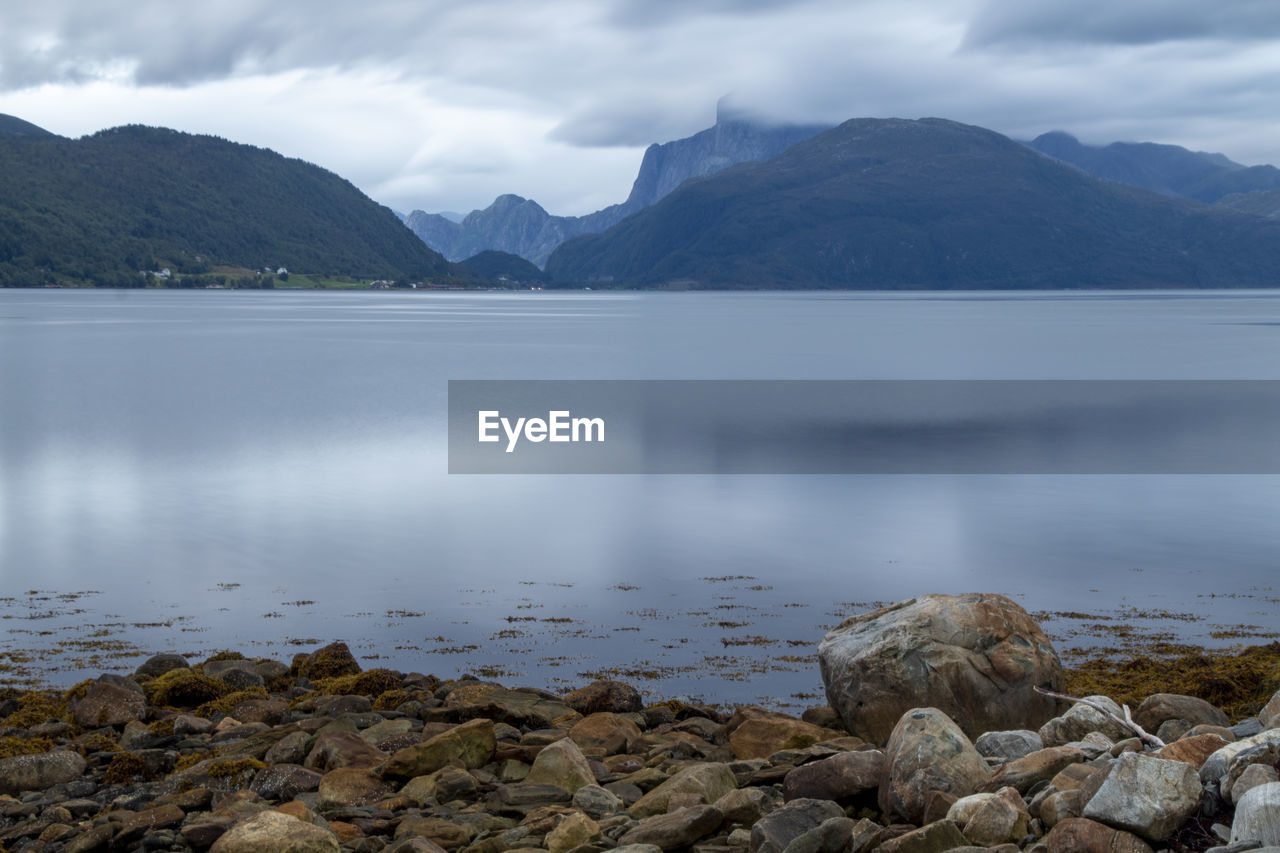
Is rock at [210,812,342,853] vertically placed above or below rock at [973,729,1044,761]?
below

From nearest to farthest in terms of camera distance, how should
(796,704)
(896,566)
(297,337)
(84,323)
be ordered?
(796,704), (896,566), (297,337), (84,323)

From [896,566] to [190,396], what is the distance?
42.2 meters

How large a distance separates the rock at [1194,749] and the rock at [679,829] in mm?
3005

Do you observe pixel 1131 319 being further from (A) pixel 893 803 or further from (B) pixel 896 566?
(A) pixel 893 803

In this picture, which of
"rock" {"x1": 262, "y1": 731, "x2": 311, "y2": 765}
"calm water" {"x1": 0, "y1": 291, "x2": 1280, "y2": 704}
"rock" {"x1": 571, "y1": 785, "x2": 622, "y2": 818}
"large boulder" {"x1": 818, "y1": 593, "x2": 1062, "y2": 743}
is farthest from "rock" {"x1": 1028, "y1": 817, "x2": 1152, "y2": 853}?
"rock" {"x1": 262, "y1": 731, "x2": 311, "y2": 765}

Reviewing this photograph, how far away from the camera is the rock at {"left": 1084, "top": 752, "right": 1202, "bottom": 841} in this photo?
6.71 metres

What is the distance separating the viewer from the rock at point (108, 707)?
1192cm

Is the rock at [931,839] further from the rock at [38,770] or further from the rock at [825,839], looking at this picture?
the rock at [38,770]

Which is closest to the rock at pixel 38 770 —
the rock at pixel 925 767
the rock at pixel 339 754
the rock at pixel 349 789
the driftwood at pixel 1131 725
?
the rock at pixel 339 754

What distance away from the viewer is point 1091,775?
7.30 meters

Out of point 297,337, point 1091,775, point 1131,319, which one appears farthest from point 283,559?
point 1131,319

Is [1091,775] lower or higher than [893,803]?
higher

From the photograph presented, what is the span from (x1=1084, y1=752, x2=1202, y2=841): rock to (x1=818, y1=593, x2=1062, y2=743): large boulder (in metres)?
4.32

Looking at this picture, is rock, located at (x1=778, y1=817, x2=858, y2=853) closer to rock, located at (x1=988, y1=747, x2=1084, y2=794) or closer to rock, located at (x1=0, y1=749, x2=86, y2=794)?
rock, located at (x1=988, y1=747, x2=1084, y2=794)
